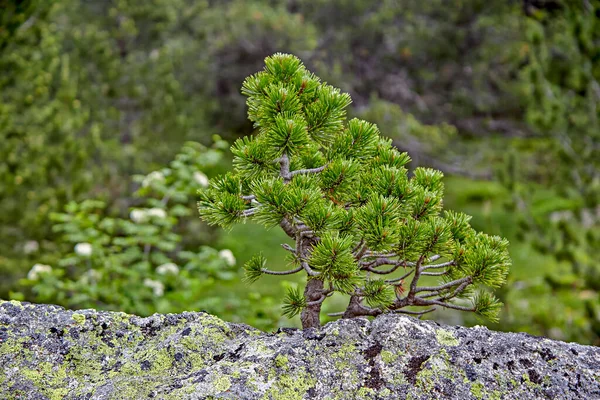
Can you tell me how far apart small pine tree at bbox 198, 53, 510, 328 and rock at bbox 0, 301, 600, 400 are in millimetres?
212

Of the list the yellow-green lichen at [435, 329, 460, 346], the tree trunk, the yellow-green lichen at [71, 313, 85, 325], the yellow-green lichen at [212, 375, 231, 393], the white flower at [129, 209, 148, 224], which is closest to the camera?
the yellow-green lichen at [212, 375, 231, 393]

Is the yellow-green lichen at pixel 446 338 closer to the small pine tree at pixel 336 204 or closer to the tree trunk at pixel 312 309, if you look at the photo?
the small pine tree at pixel 336 204

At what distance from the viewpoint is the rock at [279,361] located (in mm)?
1748

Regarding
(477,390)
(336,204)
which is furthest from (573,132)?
(477,390)

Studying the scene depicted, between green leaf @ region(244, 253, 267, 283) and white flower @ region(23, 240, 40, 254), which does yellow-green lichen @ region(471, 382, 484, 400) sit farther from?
white flower @ region(23, 240, 40, 254)

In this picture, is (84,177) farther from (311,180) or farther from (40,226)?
(311,180)

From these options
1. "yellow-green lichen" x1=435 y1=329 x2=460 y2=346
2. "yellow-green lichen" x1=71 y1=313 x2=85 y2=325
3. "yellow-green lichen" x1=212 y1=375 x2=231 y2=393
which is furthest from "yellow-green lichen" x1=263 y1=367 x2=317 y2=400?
"yellow-green lichen" x1=71 y1=313 x2=85 y2=325

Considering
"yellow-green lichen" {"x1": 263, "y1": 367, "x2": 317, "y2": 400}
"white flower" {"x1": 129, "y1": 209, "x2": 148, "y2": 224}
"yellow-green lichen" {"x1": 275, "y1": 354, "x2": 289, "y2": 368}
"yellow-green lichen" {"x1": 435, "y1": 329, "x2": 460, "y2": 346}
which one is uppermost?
"yellow-green lichen" {"x1": 435, "y1": 329, "x2": 460, "y2": 346}

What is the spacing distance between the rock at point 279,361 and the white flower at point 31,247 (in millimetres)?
4905

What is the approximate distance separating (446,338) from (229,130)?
1359cm

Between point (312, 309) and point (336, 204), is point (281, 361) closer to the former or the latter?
point (312, 309)

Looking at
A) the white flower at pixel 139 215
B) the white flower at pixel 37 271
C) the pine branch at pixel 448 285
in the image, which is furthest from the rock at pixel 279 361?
the white flower at pixel 139 215

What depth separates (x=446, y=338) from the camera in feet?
6.19

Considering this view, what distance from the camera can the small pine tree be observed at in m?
1.90
